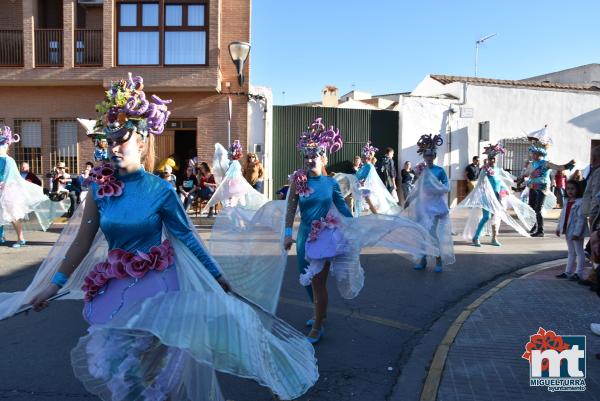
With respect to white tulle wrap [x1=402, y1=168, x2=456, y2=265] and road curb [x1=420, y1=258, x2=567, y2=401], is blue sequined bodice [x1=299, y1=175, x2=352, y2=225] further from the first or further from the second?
white tulle wrap [x1=402, y1=168, x2=456, y2=265]

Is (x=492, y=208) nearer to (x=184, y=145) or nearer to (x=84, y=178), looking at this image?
(x=84, y=178)

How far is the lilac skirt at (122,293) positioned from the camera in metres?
2.88

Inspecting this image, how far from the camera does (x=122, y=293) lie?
2.91m

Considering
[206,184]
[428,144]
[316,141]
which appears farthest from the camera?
[206,184]

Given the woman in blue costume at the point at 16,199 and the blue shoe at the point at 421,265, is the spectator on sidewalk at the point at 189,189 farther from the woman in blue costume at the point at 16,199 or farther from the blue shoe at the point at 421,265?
the blue shoe at the point at 421,265

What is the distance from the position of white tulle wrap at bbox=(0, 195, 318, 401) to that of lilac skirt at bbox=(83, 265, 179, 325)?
12 centimetres

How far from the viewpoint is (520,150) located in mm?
21219

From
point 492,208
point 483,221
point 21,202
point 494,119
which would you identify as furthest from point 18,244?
point 494,119

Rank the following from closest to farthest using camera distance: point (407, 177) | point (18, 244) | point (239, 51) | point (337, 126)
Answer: point (18, 244), point (239, 51), point (407, 177), point (337, 126)

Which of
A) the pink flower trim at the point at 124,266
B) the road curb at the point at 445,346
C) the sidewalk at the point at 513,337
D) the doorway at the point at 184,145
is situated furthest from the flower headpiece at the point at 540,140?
the doorway at the point at 184,145

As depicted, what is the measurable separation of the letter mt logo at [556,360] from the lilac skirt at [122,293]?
304 centimetres

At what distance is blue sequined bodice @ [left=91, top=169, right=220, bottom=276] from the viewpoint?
2.94 meters

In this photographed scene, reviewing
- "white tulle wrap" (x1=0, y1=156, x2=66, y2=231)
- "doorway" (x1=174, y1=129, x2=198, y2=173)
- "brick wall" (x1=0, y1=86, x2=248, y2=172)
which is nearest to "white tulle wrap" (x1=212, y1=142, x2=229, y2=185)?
"brick wall" (x1=0, y1=86, x2=248, y2=172)

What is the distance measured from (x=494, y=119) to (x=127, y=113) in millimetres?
20167
